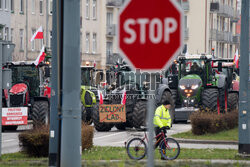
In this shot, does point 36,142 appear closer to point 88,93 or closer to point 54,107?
point 54,107

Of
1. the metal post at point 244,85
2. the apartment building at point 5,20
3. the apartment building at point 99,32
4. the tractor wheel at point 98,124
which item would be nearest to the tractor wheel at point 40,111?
the tractor wheel at point 98,124

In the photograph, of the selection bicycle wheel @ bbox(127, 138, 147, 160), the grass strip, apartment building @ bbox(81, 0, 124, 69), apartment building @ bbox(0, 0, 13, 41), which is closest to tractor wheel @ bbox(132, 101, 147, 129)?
the grass strip

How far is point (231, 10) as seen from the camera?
93.6 metres

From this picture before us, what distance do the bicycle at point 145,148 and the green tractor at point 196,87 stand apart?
14.5 m

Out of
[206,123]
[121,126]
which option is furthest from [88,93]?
[206,123]

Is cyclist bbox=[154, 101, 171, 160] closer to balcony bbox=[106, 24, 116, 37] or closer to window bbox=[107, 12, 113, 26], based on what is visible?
balcony bbox=[106, 24, 116, 37]

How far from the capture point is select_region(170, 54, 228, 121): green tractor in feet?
113

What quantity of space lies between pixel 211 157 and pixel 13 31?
4383cm

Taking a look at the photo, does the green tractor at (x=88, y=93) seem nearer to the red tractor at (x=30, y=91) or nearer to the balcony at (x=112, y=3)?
the red tractor at (x=30, y=91)

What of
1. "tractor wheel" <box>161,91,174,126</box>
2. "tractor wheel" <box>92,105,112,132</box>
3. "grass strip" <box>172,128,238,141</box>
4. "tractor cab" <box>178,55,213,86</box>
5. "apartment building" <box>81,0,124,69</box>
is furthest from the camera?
"apartment building" <box>81,0,124,69</box>

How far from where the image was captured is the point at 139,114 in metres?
30.3

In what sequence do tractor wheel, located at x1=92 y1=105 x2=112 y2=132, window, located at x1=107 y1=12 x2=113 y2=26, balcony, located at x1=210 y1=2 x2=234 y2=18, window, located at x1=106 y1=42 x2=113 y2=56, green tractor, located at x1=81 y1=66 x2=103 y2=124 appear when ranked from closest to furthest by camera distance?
tractor wheel, located at x1=92 y1=105 x2=112 y2=132, green tractor, located at x1=81 y1=66 x2=103 y2=124, window, located at x1=106 y1=42 x2=113 y2=56, window, located at x1=107 y1=12 x2=113 y2=26, balcony, located at x1=210 y1=2 x2=234 y2=18

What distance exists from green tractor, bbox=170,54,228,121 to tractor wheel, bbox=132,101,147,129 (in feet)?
14.1

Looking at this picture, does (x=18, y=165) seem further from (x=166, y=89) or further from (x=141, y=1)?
(x=166, y=89)
